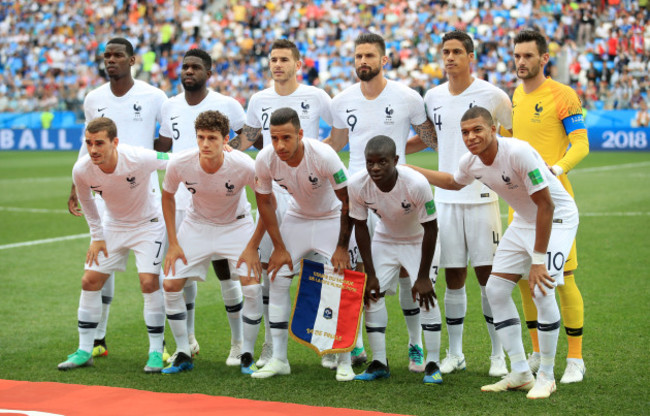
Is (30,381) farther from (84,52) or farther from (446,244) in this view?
(84,52)

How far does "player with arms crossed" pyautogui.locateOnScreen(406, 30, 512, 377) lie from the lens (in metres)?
6.04

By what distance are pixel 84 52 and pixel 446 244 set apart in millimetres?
31914

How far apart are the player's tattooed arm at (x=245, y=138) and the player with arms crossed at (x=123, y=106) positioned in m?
0.76

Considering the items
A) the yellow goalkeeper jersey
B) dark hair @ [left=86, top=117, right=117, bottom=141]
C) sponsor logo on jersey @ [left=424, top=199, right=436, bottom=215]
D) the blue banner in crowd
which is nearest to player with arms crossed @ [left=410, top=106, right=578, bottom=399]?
sponsor logo on jersey @ [left=424, top=199, right=436, bottom=215]

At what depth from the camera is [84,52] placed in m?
34.9

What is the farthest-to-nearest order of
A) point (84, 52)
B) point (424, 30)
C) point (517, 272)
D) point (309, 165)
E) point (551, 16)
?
point (84, 52) < point (424, 30) < point (551, 16) < point (309, 165) < point (517, 272)

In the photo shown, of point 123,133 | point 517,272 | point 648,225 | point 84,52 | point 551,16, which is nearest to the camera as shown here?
point 517,272

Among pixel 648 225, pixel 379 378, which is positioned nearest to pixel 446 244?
pixel 379 378

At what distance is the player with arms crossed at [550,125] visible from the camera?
586cm

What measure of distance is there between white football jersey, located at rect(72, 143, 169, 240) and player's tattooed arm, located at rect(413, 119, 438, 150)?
208 cm

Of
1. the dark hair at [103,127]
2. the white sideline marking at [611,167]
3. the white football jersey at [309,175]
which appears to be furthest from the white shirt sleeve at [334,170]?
the white sideline marking at [611,167]

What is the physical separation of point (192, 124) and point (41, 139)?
81.6 feet

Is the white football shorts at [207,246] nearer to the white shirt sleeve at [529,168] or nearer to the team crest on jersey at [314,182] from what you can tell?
the team crest on jersey at [314,182]

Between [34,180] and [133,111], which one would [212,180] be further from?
[34,180]
